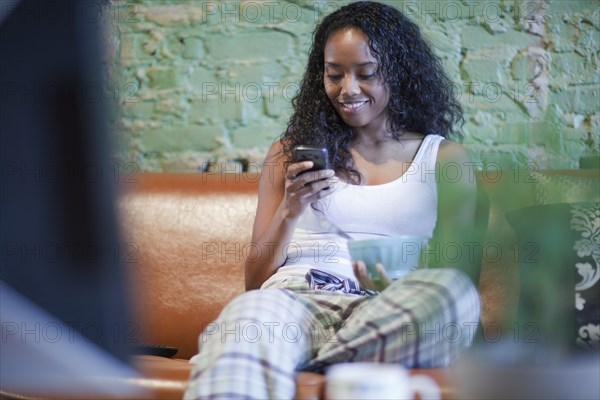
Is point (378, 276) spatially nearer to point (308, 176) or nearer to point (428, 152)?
point (308, 176)

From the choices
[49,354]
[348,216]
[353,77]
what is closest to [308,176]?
[348,216]

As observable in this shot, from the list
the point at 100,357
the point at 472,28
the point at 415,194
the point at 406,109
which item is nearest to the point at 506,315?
the point at 100,357

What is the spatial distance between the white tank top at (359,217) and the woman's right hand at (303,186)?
0.33 feet

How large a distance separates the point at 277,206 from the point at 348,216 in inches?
7.0

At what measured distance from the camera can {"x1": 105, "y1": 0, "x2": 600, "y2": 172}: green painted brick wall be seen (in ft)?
→ 6.66

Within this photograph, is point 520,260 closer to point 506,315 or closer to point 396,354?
point 506,315

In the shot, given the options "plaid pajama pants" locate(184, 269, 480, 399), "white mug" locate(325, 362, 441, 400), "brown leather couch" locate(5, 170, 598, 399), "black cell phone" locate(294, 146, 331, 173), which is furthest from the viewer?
"brown leather couch" locate(5, 170, 598, 399)

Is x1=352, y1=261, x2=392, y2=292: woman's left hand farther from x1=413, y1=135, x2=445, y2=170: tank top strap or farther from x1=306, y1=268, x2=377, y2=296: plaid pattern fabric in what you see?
x1=413, y1=135, x2=445, y2=170: tank top strap

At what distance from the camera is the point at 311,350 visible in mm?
1300

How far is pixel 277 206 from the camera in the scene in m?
1.73

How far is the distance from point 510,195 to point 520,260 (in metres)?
0.05

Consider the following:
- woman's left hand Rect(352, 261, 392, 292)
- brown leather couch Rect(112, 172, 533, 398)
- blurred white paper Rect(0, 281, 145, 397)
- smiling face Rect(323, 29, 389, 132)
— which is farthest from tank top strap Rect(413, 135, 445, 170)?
blurred white paper Rect(0, 281, 145, 397)

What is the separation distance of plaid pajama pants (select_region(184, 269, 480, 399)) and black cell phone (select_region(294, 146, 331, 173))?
30 cm

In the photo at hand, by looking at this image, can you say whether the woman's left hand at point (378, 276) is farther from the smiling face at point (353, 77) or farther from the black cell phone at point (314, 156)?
the smiling face at point (353, 77)
